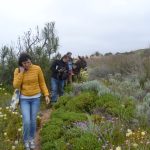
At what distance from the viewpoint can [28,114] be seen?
35.2ft

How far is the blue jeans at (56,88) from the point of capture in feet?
56.8

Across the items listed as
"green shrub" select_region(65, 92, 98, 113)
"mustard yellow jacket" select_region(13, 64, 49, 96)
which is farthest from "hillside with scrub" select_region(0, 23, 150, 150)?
"mustard yellow jacket" select_region(13, 64, 49, 96)

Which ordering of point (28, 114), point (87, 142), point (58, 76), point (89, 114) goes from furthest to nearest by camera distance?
point (58, 76)
point (89, 114)
point (28, 114)
point (87, 142)

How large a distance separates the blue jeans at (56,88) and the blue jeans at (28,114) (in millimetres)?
6375

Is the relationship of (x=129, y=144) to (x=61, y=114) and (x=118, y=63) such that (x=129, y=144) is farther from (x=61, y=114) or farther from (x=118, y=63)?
(x=118, y=63)

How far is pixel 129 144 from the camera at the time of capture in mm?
9211

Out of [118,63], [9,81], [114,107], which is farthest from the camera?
[118,63]

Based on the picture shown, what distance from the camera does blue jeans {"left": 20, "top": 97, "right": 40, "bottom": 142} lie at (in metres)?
10.7

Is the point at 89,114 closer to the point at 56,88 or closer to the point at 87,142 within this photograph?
the point at 87,142

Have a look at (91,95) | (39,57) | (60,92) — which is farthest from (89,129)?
(39,57)

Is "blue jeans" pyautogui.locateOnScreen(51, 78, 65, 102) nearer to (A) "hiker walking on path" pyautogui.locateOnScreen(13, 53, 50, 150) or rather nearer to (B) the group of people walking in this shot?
(B) the group of people walking

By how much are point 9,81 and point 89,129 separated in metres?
9.61

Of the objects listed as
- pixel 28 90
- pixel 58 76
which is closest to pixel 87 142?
pixel 28 90

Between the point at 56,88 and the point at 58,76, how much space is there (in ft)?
1.28
